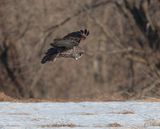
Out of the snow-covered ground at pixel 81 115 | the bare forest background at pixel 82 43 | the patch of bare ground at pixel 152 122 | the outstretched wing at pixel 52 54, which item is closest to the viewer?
the snow-covered ground at pixel 81 115

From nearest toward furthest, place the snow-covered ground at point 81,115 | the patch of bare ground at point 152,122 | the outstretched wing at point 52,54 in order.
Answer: the snow-covered ground at point 81,115
the patch of bare ground at point 152,122
the outstretched wing at point 52,54

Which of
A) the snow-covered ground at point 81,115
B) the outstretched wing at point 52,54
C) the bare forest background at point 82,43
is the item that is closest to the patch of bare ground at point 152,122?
the snow-covered ground at point 81,115

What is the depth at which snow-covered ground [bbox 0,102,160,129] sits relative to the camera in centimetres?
858

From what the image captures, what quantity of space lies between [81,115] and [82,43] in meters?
12.2

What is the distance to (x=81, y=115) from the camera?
9312 millimetres

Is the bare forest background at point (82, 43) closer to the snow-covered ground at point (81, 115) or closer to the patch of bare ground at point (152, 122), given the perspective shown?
the snow-covered ground at point (81, 115)

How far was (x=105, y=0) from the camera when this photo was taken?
21812 millimetres

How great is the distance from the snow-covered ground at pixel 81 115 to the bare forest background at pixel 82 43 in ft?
33.5

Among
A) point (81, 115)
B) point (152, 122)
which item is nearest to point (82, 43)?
point (81, 115)

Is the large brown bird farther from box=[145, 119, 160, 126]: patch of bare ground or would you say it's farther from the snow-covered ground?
box=[145, 119, 160, 126]: patch of bare ground

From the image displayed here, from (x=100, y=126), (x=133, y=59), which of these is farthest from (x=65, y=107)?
(x=133, y=59)

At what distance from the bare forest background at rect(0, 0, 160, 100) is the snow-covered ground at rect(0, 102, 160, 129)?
33.5 ft

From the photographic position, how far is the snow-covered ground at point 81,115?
8.58 meters

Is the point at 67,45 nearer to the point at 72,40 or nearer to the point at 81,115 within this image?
the point at 72,40
